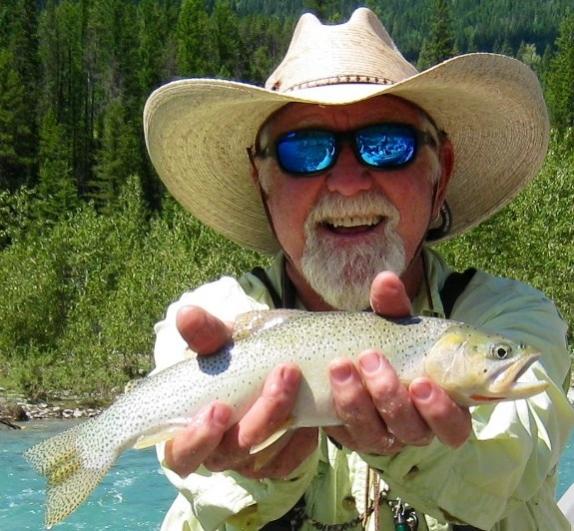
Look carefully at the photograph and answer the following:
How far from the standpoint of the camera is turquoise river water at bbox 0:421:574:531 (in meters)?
12.6

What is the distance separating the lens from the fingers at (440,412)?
2.25 meters

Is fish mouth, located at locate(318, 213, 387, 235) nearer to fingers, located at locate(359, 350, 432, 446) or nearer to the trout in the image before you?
the trout

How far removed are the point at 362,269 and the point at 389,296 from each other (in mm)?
683

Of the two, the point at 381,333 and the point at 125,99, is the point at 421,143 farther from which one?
the point at 125,99

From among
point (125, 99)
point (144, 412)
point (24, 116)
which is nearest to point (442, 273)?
point (144, 412)

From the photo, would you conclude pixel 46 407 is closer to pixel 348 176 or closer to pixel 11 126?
pixel 348 176

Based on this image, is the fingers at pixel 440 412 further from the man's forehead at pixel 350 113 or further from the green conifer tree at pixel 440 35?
the green conifer tree at pixel 440 35

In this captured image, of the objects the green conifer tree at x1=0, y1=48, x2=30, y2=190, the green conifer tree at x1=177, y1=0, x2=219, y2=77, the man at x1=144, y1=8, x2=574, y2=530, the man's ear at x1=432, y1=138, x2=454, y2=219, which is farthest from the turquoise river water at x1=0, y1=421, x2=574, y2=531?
the green conifer tree at x1=177, y1=0, x2=219, y2=77

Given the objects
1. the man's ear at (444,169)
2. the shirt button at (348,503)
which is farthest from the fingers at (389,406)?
the man's ear at (444,169)

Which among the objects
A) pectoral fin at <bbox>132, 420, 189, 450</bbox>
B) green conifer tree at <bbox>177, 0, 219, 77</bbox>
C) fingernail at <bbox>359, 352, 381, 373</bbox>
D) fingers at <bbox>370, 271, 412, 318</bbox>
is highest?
fingers at <bbox>370, 271, 412, 318</bbox>

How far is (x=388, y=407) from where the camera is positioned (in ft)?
7.33

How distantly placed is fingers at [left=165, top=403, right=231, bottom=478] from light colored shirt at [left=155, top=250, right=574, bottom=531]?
0.95 feet

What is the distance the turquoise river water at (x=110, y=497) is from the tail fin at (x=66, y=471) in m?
9.98

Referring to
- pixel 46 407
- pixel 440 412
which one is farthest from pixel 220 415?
pixel 46 407
